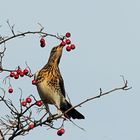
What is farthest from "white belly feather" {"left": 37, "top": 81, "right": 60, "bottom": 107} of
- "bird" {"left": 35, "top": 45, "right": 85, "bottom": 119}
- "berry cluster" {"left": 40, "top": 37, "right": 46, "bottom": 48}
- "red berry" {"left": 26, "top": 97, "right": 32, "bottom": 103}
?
"red berry" {"left": 26, "top": 97, "right": 32, "bottom": 103}

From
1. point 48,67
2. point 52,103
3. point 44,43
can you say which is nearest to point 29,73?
point 44,43

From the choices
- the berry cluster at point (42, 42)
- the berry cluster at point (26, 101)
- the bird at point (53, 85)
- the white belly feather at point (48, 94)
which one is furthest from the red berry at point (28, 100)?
the white belly feather at point (48, 94)

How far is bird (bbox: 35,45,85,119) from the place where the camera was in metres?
7.87

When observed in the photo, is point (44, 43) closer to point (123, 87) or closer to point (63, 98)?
point (123, 87)

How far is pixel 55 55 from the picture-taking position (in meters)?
8.21

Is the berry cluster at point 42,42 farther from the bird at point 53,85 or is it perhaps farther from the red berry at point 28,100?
the bird at point 53,85

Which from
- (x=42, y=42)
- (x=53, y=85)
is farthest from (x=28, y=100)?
(x=53, y=85)

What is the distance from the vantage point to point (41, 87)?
26.1 feet

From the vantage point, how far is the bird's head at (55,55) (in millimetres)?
7955

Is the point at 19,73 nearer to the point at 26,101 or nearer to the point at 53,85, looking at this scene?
the point at 26,101

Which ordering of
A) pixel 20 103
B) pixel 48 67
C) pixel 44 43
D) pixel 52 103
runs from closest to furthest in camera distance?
pixel 20 103 → pixel 44 43 → pixel 52 103 → pixel 48 67

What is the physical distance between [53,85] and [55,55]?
1.59 ft

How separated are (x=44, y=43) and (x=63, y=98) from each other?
7.85 ft

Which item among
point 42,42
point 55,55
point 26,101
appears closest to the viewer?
point 26,101
